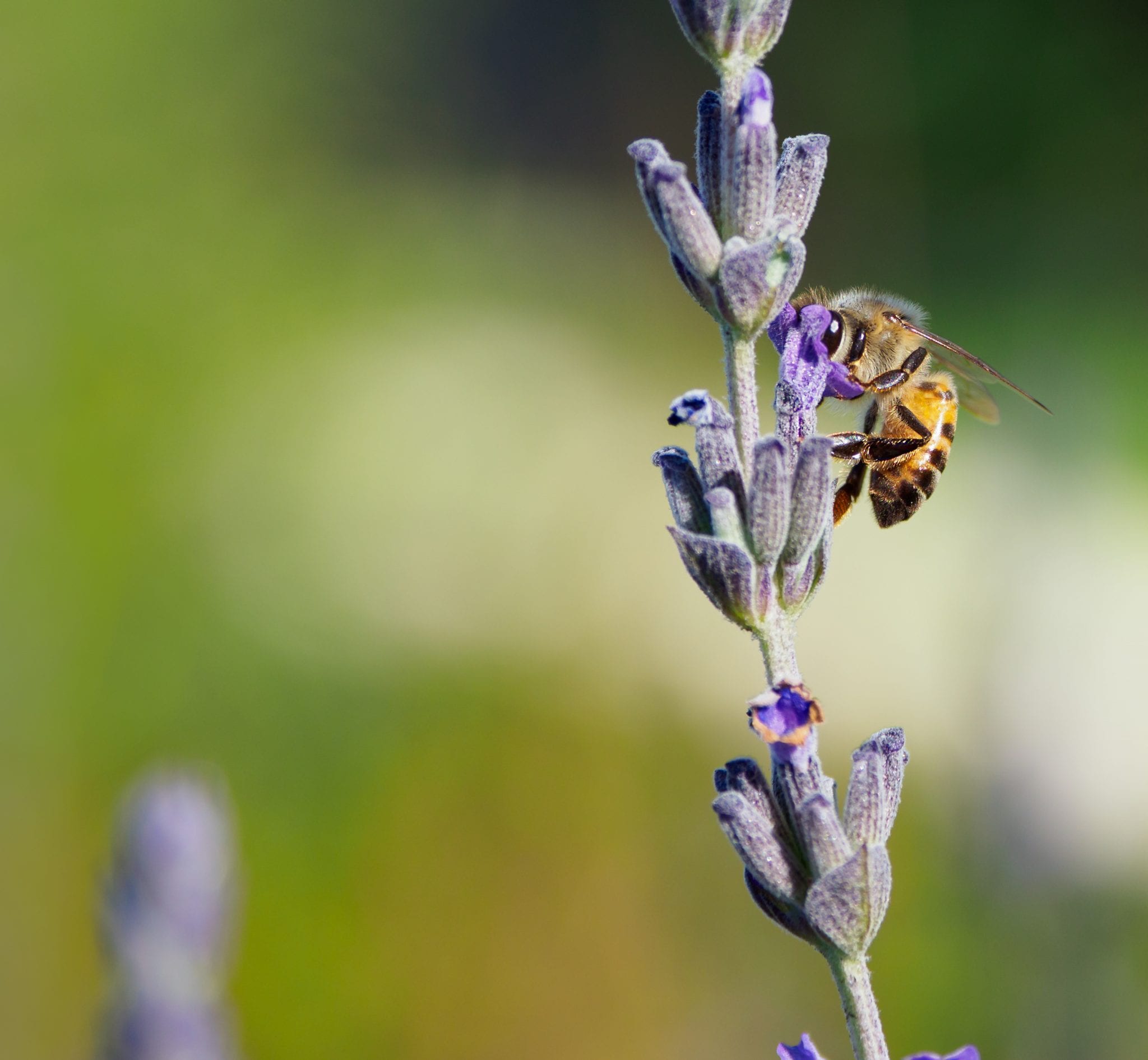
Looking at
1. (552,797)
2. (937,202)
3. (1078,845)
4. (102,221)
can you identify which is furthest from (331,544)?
(937,202)

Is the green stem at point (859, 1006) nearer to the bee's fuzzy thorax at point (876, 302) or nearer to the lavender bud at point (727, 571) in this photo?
the lavender bud at point (727, 571)

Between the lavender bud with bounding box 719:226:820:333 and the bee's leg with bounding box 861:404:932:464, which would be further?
the bee's leg with bounding box 861:404:932:464

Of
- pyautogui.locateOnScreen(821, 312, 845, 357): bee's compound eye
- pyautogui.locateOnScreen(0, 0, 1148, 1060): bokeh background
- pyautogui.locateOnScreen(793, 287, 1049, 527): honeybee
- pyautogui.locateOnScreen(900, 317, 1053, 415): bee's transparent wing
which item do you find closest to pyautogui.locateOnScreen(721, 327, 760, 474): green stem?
pyautogui.locateOnScreen(821, 312, 845, 357): bee's compound eye

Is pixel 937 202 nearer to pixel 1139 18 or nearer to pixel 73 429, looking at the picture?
pixel 1139 18

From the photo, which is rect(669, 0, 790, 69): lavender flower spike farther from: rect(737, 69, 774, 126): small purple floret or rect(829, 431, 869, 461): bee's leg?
rect(829, 431, 869, 461): bee's leg

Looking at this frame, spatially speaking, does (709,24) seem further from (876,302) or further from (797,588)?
(876,302)
